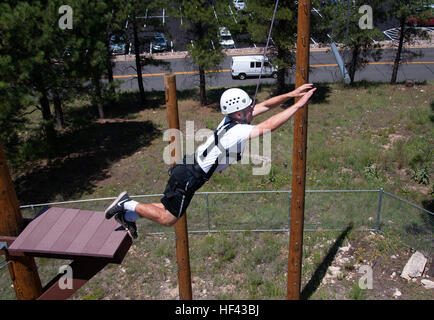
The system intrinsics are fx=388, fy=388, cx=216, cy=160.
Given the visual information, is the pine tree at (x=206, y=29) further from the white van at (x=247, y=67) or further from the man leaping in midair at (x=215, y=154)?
the man leaping in midair at (x=215, y=154)

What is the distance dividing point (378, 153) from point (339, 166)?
6.52 feet

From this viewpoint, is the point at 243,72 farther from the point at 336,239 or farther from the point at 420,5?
the point at 336,239

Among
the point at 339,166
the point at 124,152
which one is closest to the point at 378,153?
the point at 339,166

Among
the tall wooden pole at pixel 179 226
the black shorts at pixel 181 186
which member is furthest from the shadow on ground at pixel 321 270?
the black shorts at pixel 181 186

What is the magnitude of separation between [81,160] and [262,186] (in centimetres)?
913

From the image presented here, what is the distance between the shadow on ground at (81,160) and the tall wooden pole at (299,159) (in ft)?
33.3

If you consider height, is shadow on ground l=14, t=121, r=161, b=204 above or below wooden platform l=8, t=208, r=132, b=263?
below

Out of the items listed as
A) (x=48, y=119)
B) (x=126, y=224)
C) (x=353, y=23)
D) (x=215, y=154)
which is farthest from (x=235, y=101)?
(x=353, y=23)

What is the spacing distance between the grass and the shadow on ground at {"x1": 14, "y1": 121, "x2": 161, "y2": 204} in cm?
6

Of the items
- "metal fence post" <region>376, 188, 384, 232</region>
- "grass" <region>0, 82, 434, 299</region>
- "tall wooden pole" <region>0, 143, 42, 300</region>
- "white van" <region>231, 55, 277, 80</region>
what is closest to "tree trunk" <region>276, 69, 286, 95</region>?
"grass" <region>0, 82, 434, 299</region>

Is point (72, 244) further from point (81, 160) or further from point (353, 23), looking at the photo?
point (353, 23)

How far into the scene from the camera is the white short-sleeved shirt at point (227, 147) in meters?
5.05

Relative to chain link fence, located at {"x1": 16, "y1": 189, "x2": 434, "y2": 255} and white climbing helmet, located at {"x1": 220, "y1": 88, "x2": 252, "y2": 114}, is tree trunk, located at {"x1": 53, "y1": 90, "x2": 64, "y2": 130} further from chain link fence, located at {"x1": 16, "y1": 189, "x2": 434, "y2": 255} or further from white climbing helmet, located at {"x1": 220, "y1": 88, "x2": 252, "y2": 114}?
white climbing helmet, located at {"x1": 220, "y1": 88, "x2": 252, "y2": 114}

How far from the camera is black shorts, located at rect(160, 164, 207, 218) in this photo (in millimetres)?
5586
